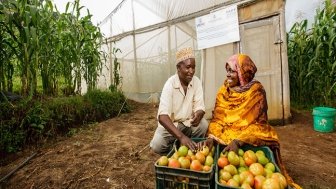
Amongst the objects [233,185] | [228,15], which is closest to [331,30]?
[228,15]

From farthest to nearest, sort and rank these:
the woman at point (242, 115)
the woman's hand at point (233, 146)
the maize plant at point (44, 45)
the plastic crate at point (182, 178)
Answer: the maize plant at point (44, 45) < the woman at point (242, 115) < the woman's hand at point (233, 146) < the plastic crate at point (182, 178)

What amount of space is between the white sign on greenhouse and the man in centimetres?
237

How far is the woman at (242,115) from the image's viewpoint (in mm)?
2369

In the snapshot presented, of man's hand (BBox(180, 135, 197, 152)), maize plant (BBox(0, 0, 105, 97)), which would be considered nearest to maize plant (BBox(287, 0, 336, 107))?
man's hand (BBox(180, 135, 197, 152))

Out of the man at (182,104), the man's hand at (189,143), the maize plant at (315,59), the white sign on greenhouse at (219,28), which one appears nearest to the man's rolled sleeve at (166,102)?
the man at (182,104)

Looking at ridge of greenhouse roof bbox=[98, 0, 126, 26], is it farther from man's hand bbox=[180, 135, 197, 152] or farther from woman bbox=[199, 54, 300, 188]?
man's hand bbox=[180, 135, 197, 152]

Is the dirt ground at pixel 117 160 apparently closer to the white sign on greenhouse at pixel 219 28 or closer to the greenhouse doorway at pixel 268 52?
the greenhouse doorway at pixel 268 52

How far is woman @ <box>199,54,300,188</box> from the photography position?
93.3 inches

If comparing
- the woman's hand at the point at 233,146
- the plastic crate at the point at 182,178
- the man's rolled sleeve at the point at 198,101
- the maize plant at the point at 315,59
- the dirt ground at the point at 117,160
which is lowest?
the dirt ground at the point at 117,160

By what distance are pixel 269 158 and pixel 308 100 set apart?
435 centimetres

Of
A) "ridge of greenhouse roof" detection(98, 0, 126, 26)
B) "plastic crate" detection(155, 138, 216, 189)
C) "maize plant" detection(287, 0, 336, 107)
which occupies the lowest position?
"plastic crate" detection(155, 138, 216, 189)

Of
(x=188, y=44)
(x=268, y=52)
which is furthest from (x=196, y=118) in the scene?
(x=188, y=44)

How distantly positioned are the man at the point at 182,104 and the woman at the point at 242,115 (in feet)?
0.86

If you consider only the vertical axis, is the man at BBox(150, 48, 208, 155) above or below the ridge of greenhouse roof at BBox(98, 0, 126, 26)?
below
